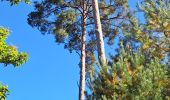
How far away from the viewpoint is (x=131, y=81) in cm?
877

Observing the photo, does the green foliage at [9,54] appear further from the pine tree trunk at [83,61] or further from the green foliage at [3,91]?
the pine tree trunk at [83,61]

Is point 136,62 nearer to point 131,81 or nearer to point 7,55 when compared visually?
point 131,81

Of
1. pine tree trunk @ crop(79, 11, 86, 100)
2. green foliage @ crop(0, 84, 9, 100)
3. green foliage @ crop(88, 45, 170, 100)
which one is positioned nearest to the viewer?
green foliage @ crop(88, 45, 170, 100)

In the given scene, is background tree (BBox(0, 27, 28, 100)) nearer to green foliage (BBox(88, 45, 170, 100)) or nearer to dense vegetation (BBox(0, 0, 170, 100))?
dense vegetation (BBox(0, 0, 170, 100))

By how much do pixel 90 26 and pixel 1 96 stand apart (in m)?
14.3

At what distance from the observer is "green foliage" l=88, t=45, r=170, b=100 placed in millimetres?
8555

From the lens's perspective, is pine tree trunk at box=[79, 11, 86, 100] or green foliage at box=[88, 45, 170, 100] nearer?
green foliage at box=[88, 45, 170, 100]

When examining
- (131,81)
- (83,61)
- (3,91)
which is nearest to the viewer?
(131,81)

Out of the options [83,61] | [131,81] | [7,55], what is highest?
[83,61]

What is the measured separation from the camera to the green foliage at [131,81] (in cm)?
855

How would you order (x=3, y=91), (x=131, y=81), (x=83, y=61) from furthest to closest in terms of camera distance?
1. (x=83, y=61)
2. (x=3, y=91)
3. (x=131, y=81)

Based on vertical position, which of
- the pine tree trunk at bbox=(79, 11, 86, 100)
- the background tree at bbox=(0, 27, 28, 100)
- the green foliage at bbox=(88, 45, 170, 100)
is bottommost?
the green foliage at bbox=(88, 45, 170, 100)

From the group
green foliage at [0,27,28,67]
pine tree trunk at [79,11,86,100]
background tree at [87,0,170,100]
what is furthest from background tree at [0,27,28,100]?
pine tree trunk at [79,11,86,100]

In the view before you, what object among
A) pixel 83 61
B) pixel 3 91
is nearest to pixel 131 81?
pixel 3 91
